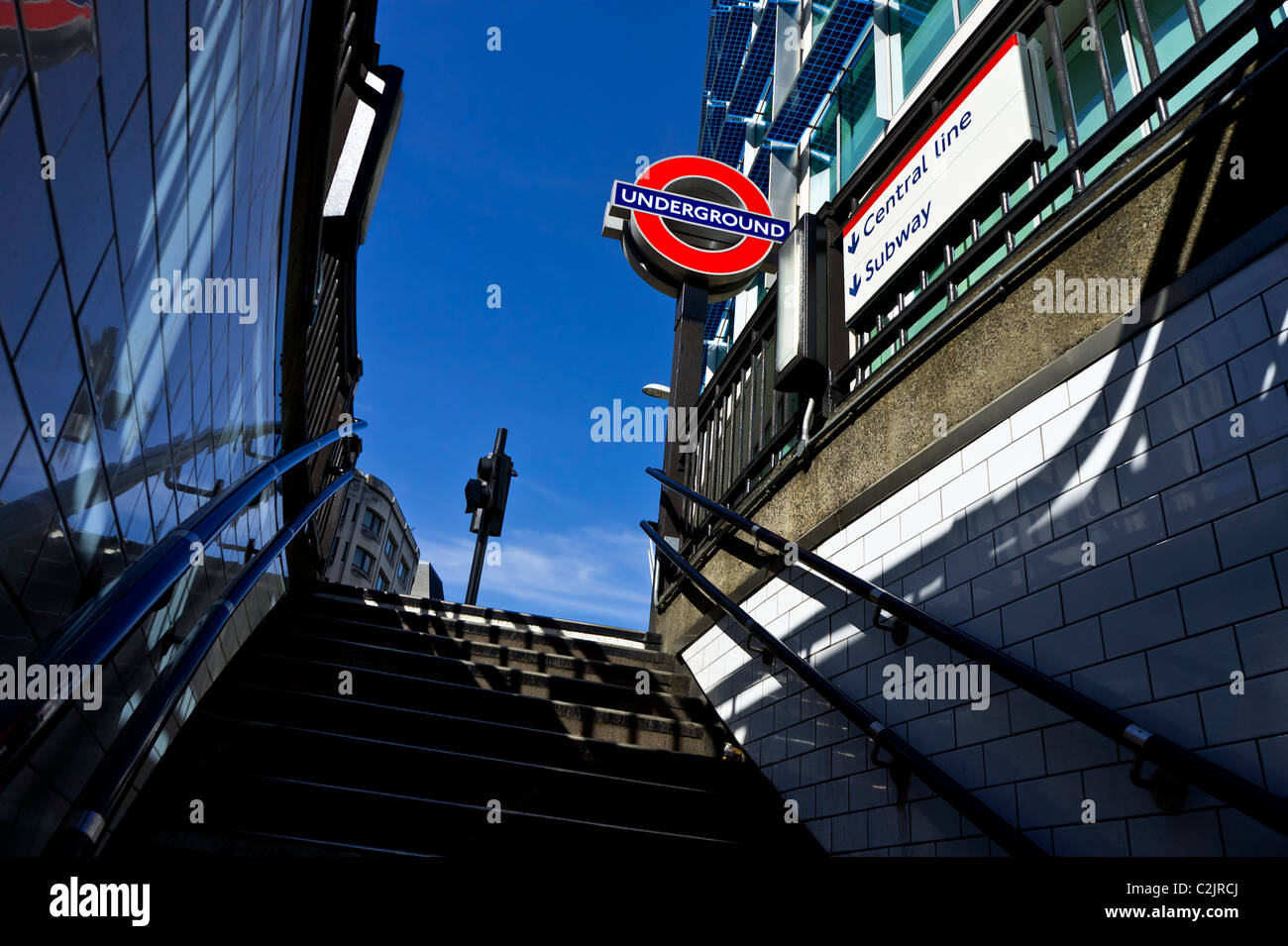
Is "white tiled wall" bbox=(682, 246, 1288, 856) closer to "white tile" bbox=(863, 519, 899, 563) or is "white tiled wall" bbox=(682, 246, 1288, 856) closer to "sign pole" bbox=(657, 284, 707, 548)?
"white tile" bbox=(863, 519, 899, 563)

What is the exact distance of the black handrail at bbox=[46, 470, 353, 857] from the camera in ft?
4.26

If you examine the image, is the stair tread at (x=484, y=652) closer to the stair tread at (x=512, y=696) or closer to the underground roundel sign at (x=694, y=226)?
the stair tread at (x=512, y=696)

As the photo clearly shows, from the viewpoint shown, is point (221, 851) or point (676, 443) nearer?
point (221, 851)

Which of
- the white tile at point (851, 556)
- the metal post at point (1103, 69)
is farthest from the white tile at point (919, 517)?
the metal post at point (1103, 69)

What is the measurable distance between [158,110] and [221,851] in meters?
2.00

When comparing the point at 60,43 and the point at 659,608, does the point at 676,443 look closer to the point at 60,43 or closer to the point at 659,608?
the point at 659,608

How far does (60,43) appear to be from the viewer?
1.38 m

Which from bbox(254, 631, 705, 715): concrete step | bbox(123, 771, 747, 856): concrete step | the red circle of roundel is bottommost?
bbox(123, 771, 747, 856): concrete step

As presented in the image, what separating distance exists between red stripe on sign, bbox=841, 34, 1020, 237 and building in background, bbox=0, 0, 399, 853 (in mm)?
2698

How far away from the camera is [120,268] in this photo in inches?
69.9

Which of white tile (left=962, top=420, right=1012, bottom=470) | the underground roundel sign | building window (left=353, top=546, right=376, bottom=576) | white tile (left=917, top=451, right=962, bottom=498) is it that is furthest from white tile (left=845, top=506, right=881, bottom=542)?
building window (left=353, top=546, right=376, bottom=576)

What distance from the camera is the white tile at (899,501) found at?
10.5 feet

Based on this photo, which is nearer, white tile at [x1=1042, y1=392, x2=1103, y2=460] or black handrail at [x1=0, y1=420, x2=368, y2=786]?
black handrail at [x1=0, y1=420, x2=368, y2=786]
